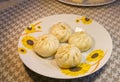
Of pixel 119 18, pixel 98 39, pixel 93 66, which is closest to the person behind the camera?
pixel 93 66

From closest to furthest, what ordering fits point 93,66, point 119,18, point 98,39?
point 93,66, point 98,39, point 119,18

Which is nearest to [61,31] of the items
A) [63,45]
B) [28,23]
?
[63,45]

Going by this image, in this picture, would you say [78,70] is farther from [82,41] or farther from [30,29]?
[30,29]

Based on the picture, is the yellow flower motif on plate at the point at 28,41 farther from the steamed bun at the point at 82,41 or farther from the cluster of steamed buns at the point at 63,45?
the steamed bun at the point at 82,41

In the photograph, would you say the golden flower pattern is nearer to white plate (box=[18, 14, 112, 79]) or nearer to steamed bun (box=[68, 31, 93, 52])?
white plate (box=[18, 14, 112, 79])

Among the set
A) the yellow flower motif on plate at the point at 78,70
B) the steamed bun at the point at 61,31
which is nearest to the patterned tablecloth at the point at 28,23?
the yellow flower motif on plate at the point at 78,70

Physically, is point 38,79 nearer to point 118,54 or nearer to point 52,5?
point 118,54

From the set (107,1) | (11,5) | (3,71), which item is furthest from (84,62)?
(11,5)
